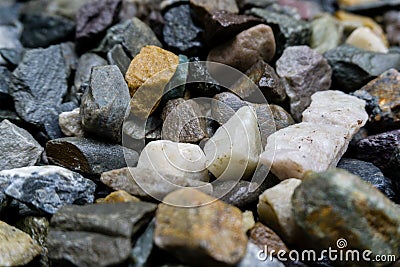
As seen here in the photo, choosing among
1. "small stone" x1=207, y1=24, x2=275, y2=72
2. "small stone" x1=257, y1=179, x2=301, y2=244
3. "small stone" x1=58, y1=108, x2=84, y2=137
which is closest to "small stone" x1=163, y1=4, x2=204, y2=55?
"small stone" x1=207, y1=24, x2=275, y2=72

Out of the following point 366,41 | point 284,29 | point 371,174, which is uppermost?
point 284,29

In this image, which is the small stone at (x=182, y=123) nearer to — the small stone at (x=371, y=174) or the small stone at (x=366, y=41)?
the small stone at (x=371, y=174)

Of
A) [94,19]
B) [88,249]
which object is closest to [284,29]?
[94,19]

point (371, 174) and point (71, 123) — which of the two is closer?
point (371, 174)

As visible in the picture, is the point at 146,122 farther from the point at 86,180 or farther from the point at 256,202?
the point at 256,202

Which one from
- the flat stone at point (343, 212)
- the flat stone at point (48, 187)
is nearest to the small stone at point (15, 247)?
the flat stone at point (48, 187)

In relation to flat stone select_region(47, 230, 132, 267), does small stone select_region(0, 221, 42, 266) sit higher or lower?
lower

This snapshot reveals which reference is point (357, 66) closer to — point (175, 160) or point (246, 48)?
point (246, 48)

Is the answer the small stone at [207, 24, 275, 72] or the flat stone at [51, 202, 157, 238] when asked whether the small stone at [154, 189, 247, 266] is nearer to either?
the flat stone at [51, 202, 157, 238]
